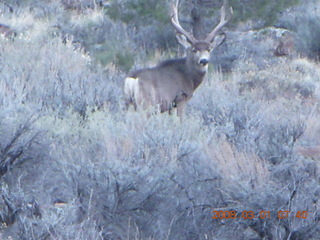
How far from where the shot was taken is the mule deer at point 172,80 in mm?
9281

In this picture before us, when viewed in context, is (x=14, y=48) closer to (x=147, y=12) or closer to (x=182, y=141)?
(x=147, y=12)

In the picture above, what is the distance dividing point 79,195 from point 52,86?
14.1ft

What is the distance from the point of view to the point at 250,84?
13148mm
